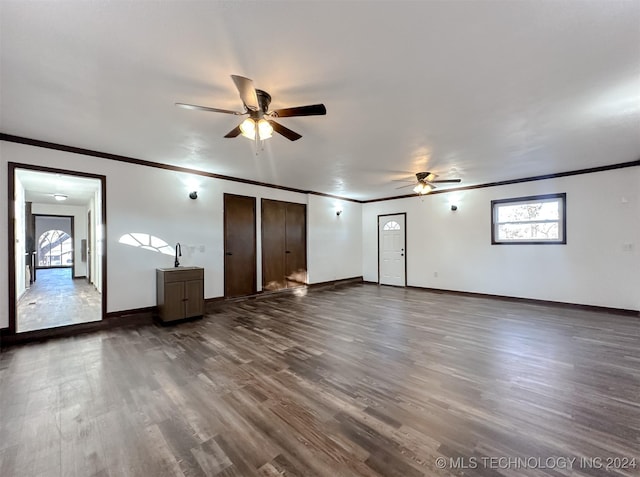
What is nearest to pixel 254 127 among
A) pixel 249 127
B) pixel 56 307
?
pixel 249 127

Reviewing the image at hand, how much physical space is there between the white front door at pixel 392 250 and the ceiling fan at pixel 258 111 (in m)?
5.64

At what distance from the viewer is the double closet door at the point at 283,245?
6332 mm

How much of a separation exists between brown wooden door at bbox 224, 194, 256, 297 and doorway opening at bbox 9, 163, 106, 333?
2038 mm

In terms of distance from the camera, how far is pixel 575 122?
121 inches

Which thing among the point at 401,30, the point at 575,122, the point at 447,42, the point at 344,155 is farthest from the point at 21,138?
the point at 575,122

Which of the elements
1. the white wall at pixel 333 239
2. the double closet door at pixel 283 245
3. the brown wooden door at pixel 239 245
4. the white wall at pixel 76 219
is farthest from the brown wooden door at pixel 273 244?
the white wall at pixel 76 219

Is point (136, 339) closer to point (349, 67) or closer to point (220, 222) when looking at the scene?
point (220, 222)

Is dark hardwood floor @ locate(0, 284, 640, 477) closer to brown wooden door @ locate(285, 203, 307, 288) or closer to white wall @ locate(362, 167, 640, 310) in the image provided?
white wall @ locate(362, 167, 640, 310)

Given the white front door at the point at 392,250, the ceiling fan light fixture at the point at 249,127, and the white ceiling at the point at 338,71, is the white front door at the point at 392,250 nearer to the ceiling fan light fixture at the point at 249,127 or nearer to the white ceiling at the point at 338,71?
the white ceiling at the point at 338,71

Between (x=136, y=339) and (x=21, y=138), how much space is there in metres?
3.01

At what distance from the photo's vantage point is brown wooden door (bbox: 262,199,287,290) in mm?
6293

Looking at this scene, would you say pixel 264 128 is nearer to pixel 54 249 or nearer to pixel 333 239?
pixel 333 239

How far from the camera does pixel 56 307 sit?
501 centimetres

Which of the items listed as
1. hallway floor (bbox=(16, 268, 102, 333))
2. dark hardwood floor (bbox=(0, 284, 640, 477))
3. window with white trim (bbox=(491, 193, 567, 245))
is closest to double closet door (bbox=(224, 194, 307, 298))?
dark hardwood floor (bbox=(0, 284, 640, 477))
